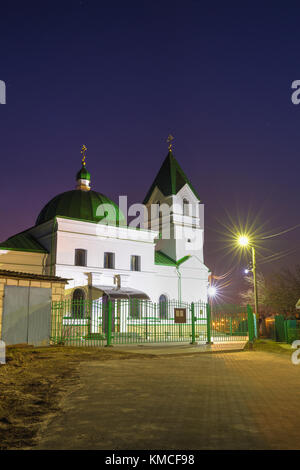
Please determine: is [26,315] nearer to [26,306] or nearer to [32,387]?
[26,306]

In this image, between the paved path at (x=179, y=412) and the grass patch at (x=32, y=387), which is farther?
the grass patch at (x=32, y=387)

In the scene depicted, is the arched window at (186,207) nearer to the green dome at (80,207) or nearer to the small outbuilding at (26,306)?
the green dome at (80,207)

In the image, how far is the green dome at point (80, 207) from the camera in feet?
109

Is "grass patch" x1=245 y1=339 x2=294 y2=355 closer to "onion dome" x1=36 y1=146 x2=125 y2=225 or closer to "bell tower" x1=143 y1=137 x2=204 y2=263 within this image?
"onion dome" x1=36 y1=146 x2=125 y2=225

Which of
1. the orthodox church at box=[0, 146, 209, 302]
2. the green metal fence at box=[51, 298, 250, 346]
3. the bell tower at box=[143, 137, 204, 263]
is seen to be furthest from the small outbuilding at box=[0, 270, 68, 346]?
the bell tower at box=[143, 137, 204, 263]

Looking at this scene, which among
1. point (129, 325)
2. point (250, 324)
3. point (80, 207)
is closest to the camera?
point (250, 324)

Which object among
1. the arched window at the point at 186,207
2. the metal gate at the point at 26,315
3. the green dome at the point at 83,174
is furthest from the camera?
the arched window at the point at 186,207

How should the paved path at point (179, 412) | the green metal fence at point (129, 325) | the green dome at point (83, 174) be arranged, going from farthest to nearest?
the green dome at point (83, 174), the green metal fence at point (129, 325), the paved path at point (179, 412)

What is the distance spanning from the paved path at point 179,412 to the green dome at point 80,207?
77.9ft

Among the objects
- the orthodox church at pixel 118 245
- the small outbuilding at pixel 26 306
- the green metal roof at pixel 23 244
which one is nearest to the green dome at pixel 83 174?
the orthodox church at pixel 118 245

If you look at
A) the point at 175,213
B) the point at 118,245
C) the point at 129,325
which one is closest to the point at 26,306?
the point at 129,325

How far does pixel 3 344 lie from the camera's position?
16.1m

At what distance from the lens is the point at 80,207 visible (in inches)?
1314

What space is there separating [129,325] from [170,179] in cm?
1697
